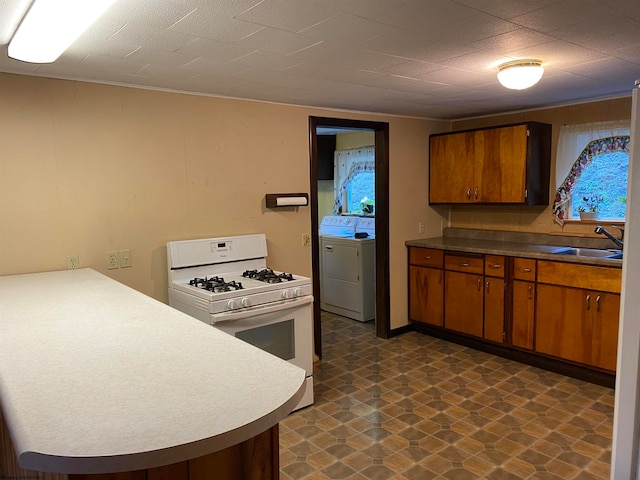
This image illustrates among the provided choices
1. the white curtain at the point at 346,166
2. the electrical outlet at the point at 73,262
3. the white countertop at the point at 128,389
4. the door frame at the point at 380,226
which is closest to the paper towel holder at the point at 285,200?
the door frame at the point at 380,226

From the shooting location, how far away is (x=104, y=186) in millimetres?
2791

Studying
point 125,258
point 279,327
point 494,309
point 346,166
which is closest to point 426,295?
point 494,309

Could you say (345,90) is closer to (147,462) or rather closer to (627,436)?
(627,436)

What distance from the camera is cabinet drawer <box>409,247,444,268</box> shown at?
435 cm

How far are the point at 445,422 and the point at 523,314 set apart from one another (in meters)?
1.33

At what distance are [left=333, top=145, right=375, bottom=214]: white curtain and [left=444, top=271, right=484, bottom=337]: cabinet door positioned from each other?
77.0 inches

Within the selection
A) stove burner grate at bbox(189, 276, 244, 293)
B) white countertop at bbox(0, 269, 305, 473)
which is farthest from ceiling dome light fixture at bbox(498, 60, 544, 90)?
white countertop at bbox(0, 269, 305, 473)

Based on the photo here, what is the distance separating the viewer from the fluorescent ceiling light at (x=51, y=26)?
1521mm

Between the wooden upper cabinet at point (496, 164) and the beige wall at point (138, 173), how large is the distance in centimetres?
121

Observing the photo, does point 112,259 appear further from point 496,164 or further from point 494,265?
point 496,164

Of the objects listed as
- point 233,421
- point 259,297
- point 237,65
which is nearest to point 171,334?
point 233,421

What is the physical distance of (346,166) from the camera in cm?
595

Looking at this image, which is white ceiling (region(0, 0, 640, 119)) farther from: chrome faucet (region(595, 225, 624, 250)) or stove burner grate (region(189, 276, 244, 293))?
stove burner grate (region(189, 276, 244, 293))

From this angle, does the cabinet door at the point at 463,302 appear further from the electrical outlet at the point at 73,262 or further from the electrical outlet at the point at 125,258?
the electrical outlet at the point at 73,262
